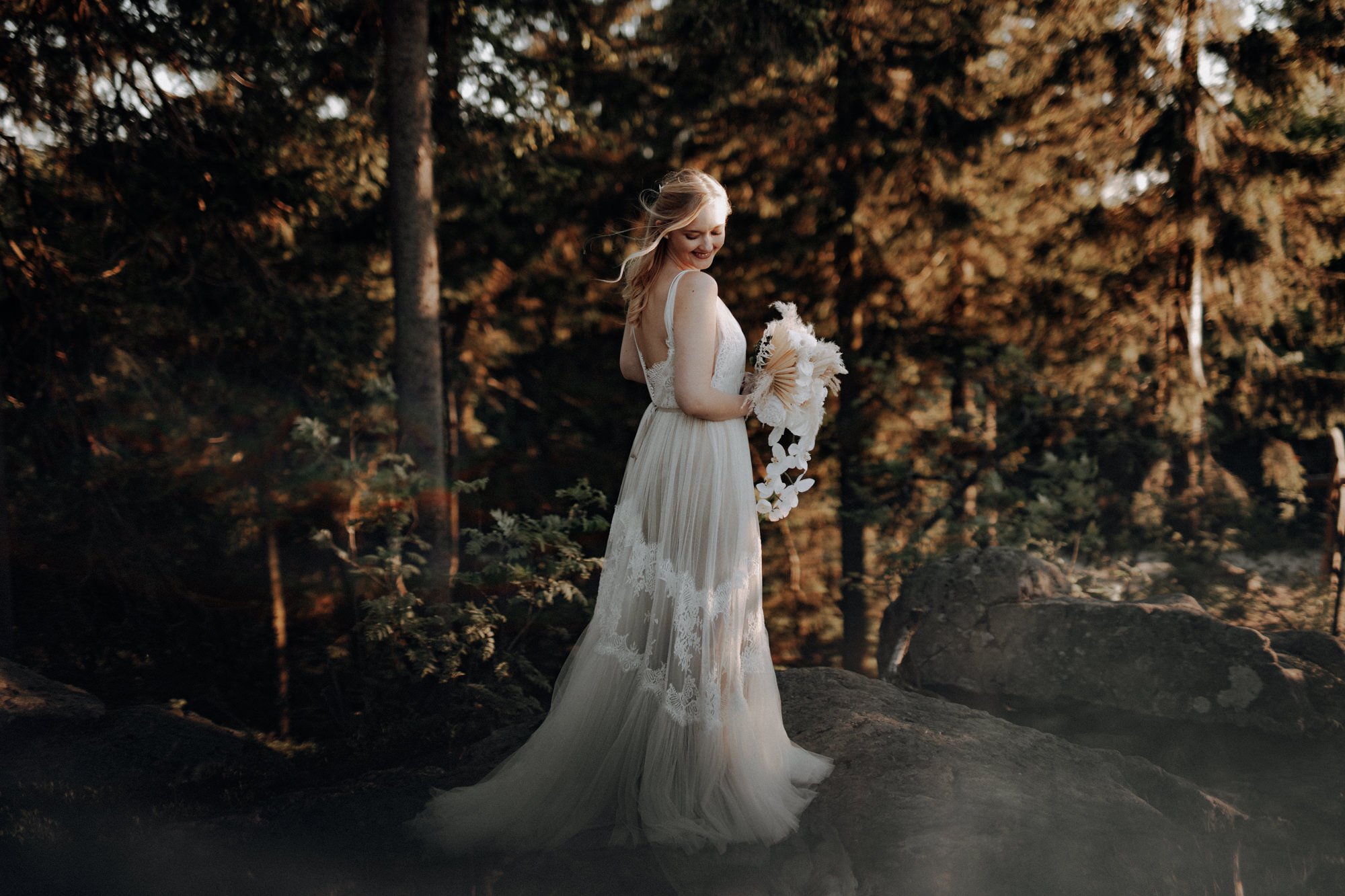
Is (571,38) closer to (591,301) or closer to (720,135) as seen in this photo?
(720,135)

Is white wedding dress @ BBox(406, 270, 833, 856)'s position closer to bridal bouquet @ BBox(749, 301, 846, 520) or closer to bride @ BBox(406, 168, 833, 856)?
bride @ BBox(406, 168, 833, 856)

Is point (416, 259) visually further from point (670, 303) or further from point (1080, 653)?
point (1080, 653)

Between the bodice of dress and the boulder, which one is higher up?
the bodice of dress

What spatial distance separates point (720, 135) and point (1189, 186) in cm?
587

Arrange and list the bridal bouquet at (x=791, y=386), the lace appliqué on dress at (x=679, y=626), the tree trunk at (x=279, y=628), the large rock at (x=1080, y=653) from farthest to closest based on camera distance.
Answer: the tree trunk at (x=279, y=628), the large rock at (x=1080, y=653), the lace appliqué on dress at (x=679, y=626), the bridal bouquet at (x=791, y=386)

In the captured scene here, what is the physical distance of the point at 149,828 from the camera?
13.4 ft

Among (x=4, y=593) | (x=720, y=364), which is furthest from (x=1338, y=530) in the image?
(x=4, y=593)

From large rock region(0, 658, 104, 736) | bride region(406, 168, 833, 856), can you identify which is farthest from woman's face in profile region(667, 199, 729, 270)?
large rock region(0, 658, 104, 736)

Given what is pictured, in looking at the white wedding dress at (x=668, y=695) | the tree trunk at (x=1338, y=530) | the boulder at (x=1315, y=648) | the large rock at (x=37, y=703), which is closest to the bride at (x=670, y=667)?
the white wedding dress at (x=668, y=695)

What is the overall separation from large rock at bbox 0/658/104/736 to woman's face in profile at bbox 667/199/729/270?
14.6 ft

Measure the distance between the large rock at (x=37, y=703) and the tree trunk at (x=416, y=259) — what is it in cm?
251

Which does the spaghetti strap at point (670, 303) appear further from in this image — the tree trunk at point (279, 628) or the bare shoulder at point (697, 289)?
the tree trunk at point (279, 628)

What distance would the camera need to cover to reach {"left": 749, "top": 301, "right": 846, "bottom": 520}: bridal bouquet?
3.67m

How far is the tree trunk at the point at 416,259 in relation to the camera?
729 cm
